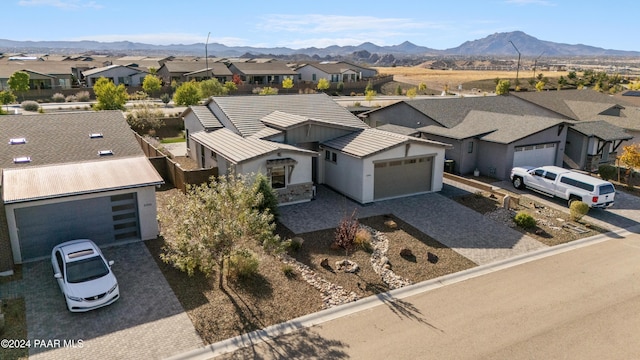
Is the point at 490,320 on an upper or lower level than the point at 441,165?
lower

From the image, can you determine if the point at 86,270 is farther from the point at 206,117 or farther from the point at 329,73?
the point at 329,73

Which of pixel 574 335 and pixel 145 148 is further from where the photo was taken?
pixel 145 148

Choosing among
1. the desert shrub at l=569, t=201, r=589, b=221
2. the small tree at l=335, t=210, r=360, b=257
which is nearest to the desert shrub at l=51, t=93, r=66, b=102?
the small tree at l=335, t=210, r=360, b=257

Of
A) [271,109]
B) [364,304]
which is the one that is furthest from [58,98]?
[364,304]

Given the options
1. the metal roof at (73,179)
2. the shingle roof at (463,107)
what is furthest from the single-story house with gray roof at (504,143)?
the metal roof at (73,179)

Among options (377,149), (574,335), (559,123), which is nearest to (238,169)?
(377,149)

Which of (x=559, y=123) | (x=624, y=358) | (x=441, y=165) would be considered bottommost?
(x=624, y=358)

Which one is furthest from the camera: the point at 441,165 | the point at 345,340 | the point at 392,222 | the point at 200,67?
the point at 200,67

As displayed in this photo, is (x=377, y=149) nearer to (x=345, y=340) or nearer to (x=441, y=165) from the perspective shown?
(x=441, y=165)

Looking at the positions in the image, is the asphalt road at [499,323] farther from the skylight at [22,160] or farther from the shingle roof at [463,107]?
the shingle roof at [463,107]
